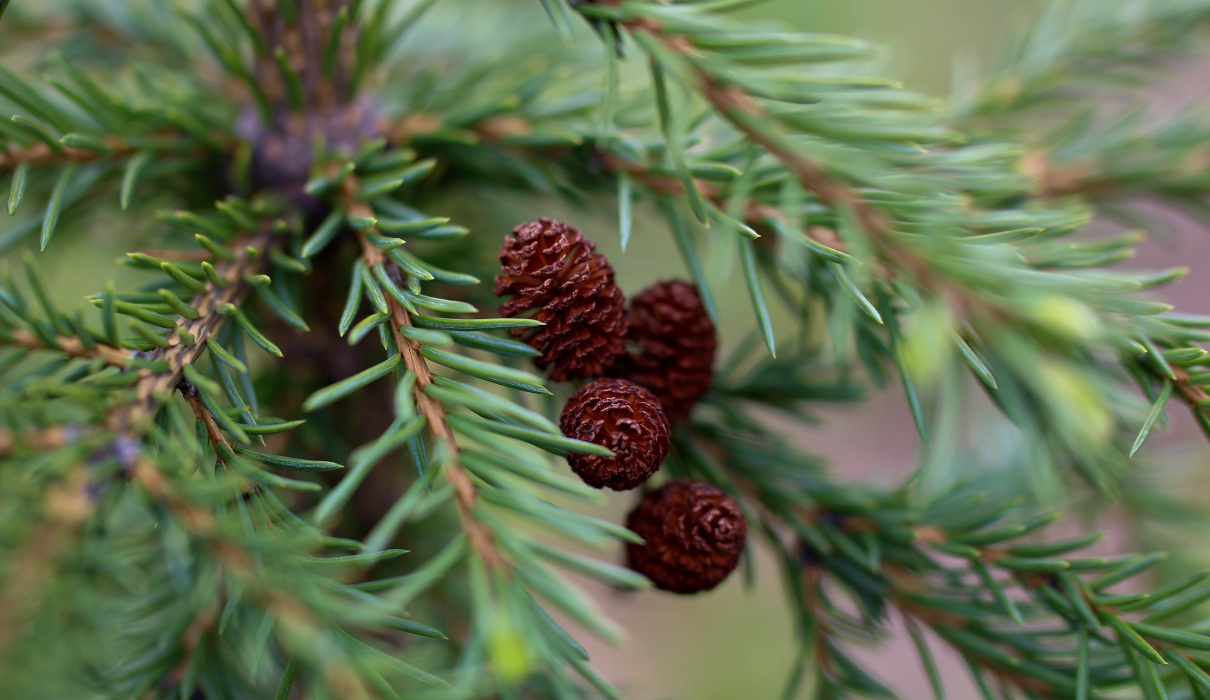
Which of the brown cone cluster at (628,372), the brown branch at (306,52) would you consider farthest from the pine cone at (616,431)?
the brown branch at (306,52)

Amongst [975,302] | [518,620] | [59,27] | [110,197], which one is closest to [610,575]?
[518,620]

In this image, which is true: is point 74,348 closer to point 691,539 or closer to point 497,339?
point 497,339

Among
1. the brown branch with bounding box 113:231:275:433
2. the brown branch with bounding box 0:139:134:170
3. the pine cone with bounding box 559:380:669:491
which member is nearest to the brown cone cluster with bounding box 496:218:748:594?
the pine cone with bounding box 559:380:669:491

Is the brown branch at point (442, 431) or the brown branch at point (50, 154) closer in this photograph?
the brown branch at point (442, 431)

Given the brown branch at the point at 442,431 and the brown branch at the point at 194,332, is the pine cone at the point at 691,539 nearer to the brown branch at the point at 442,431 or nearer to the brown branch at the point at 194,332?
the brown branch at the point at 442,431

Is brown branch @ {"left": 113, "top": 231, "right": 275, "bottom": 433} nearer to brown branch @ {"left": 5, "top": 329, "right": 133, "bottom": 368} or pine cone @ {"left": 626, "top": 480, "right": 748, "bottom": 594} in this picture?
brown branch @ {"left": 5, "top": 329, "right": 133, "bottom": 368}

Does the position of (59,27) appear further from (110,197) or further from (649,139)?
(649,139)

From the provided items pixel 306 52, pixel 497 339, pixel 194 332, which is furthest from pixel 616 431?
pixel 306 52
